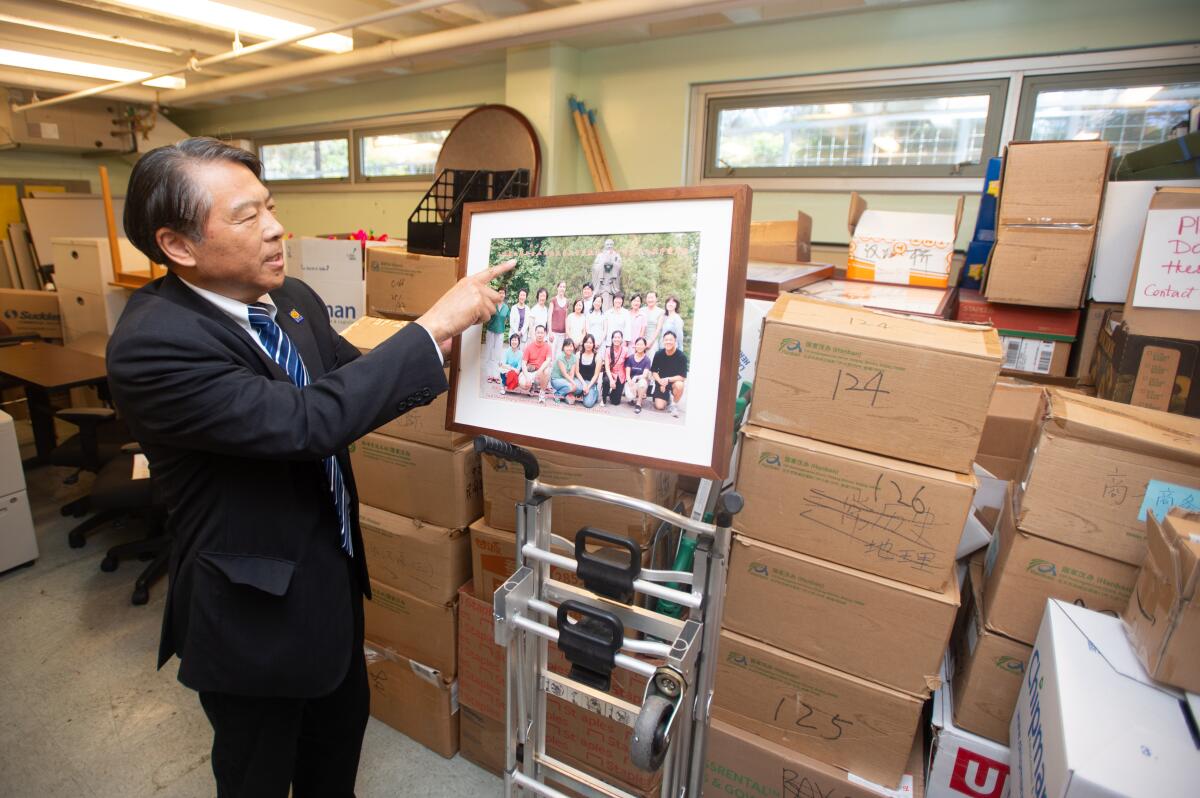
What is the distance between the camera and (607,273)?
987mm

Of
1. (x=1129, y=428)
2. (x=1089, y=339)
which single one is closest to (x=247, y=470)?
(x=1129, y=428)

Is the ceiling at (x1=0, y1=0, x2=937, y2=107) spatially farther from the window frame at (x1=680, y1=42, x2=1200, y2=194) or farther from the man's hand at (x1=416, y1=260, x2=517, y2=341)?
the man's hand at (x1=416, y1=260, x2=517, y2=341)

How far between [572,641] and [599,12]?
277cm

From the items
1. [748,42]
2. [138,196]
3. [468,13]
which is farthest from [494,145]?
[138,196]

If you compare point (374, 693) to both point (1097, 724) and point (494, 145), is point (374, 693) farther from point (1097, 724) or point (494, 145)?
point (494, 145)

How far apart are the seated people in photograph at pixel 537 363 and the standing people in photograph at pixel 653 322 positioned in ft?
0.64

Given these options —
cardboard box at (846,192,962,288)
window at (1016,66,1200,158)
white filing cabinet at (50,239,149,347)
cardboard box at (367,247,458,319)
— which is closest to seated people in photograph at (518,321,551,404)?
cardboard box at (367,247,458,319)

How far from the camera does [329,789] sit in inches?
52.0

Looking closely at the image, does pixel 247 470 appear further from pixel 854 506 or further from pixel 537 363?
pixel 854 506

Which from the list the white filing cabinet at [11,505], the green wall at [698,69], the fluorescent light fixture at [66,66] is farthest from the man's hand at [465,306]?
the fluorescent light fixture at [66,66]

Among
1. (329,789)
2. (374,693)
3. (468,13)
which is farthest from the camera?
(468,13)

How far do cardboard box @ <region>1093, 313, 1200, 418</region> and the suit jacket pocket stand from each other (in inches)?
80.1

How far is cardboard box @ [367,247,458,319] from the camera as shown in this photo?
6.72 feet

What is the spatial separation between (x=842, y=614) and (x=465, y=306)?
3.24 feet
